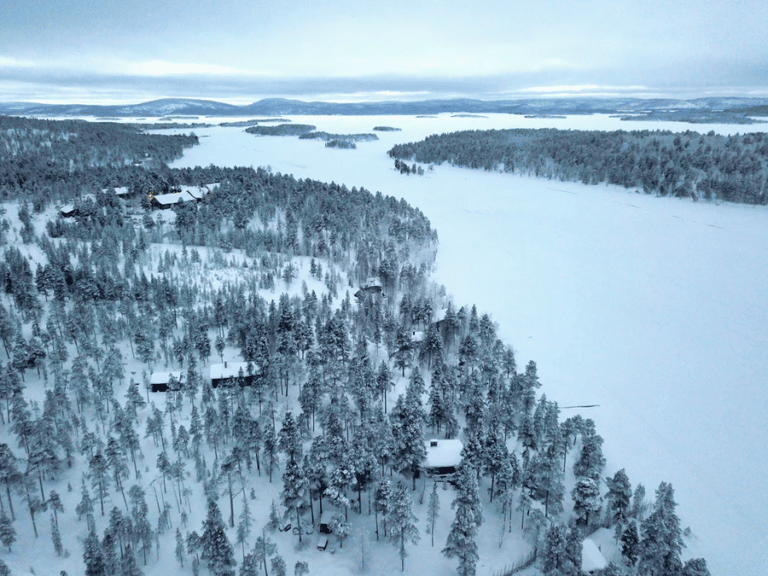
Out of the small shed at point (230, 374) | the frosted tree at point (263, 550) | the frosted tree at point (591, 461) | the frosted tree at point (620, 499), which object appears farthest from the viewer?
the small shed at point (230, 374)

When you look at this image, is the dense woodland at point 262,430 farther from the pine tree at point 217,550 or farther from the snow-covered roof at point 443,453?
the snow-covered roof at point 443,453

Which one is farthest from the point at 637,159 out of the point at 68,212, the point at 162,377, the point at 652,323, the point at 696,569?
the point at 68,212

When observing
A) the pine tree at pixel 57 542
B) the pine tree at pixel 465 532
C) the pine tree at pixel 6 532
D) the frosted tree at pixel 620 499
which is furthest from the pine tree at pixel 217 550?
the frosted tree at pixel 620 499

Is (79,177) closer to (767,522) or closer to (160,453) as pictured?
(160,453)

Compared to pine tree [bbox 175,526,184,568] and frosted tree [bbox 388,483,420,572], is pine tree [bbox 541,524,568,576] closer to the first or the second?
frosted tree [bbox 388,483,420,572]

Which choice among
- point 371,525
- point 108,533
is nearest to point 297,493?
point 371,525

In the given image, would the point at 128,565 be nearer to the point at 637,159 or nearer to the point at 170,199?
the point at 170,199
